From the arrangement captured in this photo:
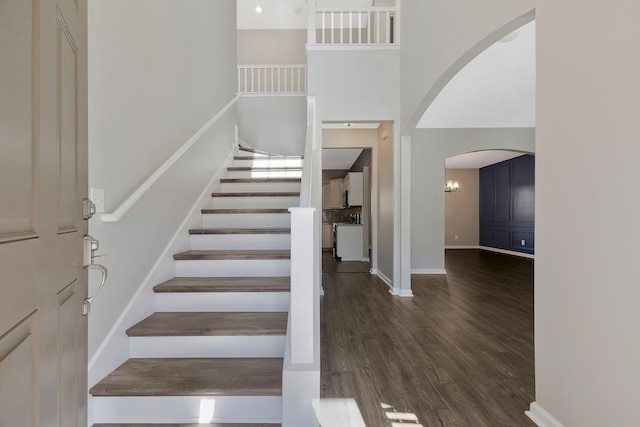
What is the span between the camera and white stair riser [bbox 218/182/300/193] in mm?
3369

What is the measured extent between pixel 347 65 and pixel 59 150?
4.04 meters

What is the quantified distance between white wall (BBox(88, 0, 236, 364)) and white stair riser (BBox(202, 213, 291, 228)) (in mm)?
301

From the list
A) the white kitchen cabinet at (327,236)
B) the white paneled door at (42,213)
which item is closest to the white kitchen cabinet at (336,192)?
the white kitchen cabinet at (327,236)

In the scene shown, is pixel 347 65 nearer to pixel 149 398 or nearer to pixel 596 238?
pixel 596 238

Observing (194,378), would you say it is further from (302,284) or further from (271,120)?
(271,120)

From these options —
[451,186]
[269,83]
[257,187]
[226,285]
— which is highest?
[269,83]

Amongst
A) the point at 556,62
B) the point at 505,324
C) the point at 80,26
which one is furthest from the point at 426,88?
the point at 80,26

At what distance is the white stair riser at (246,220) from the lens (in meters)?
2.86

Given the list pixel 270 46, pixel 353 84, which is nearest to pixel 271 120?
pixel 353 84

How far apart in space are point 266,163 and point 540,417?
141 inches

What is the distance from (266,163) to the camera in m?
4.09

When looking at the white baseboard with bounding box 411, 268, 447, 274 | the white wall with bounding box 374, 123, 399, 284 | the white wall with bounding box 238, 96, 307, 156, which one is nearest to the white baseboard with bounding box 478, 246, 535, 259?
the white baseboard with bounding box 411, 268, 447, 274

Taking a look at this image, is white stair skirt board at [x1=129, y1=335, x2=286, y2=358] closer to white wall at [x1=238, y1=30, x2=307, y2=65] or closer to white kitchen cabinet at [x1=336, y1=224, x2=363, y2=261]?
white kitchen cabinet at [x1=336, y1=224, x2=363, y2=261]

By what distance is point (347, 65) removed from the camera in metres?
4.14
